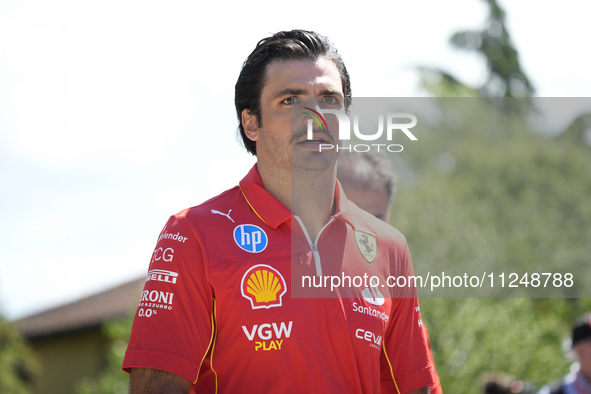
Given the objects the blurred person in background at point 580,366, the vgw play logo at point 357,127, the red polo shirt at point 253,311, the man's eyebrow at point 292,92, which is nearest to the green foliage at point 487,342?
the blurred person in background at point 580,366

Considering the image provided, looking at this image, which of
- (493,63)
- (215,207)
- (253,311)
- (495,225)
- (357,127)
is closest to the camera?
(253,311)

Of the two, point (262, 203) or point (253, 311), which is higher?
point (262, 203)

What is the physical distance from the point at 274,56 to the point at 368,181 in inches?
46.8

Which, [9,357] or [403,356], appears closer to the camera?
[403,356]

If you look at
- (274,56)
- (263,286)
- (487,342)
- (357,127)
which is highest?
(487,342)

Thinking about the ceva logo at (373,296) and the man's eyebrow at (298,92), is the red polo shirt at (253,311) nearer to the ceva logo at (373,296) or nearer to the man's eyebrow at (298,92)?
the ceva logo at (373,296)

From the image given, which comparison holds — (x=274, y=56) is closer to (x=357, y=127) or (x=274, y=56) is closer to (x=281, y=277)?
(x=357, y=127)

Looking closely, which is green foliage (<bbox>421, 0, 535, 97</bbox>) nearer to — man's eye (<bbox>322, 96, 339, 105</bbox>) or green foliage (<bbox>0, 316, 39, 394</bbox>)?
green foliage (<bbox>0, 316, 39, 394</bbox>)

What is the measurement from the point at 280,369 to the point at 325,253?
0.46 metres

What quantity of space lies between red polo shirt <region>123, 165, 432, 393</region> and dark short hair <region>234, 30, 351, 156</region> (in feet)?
1.55

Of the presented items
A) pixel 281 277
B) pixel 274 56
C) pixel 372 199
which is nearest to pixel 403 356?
pixel 281 277

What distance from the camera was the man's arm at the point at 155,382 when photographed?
1896 millimetres

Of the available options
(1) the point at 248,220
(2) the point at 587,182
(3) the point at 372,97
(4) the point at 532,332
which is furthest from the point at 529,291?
(1) the point at 248,220

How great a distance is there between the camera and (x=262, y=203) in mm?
2283
